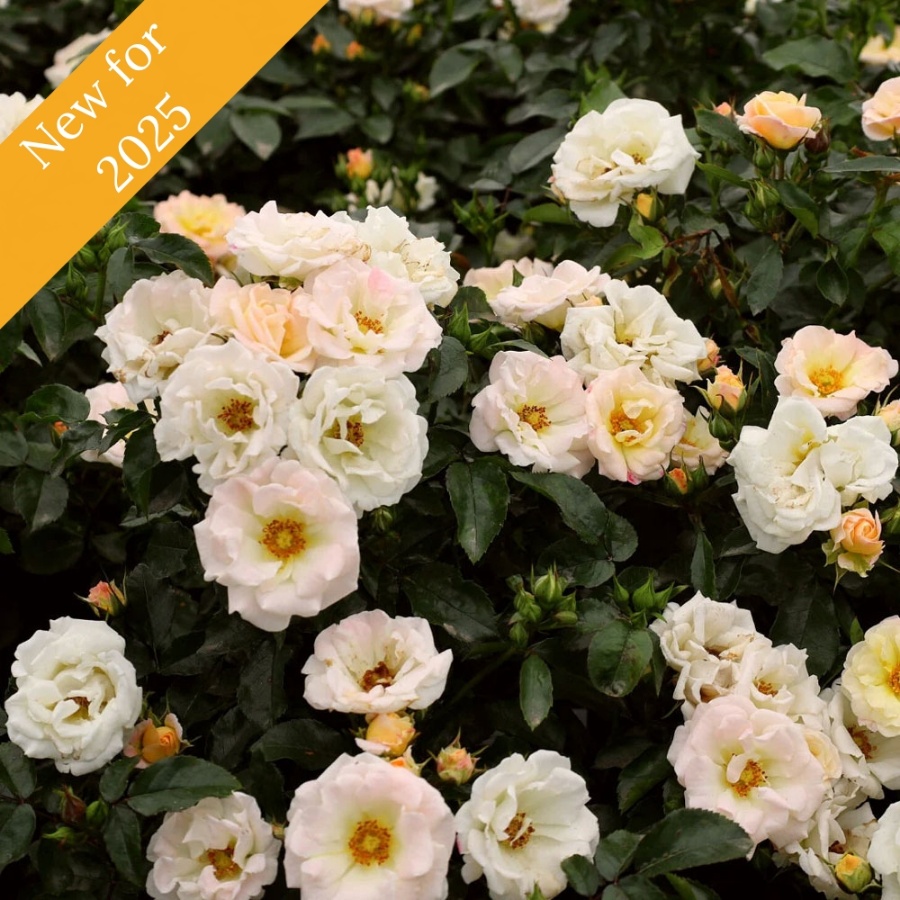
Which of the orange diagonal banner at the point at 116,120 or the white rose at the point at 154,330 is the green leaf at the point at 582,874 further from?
the orange diagonal banner at the point at 116,120

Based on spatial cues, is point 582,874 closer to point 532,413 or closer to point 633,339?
point 532,413

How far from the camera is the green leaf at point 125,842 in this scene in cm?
103

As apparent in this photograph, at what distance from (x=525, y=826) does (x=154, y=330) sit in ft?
1.96

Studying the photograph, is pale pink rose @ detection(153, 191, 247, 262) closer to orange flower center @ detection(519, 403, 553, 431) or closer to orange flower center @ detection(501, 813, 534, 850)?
orange flower center @ detection(519, 403, 553, 431)

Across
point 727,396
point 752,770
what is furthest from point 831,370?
point 752,770

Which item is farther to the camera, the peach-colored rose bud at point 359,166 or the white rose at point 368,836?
the peach-colored rose bud at point 359,166

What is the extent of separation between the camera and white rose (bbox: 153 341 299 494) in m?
1.02

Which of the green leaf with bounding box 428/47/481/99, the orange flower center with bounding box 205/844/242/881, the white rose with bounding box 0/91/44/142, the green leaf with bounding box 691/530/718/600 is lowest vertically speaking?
the green leaf with bounding box 691/530/718/600

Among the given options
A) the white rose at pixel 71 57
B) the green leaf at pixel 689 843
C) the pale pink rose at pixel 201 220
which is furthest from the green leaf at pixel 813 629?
the white rose at pixel 71 57

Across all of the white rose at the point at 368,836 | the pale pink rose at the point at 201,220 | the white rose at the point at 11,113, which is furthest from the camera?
the pale pink rose at the point at 201,220

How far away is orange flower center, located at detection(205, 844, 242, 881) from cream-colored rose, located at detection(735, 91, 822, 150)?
0.97 meters

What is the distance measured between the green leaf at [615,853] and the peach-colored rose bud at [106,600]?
572 mm

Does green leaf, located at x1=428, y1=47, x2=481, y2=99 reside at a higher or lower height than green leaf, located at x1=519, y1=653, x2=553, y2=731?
higher

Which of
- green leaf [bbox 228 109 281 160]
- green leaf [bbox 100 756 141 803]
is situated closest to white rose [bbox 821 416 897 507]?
green leaf [bbox 100 756 141 803]
